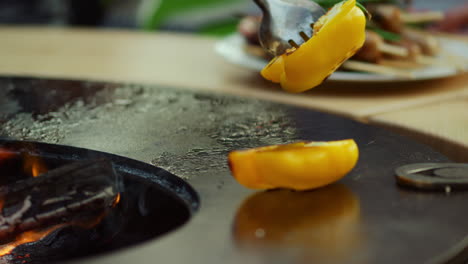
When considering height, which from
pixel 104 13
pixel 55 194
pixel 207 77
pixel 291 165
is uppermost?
pixel 291 165

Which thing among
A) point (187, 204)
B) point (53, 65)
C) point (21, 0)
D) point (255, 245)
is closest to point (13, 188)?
point (187, 204)

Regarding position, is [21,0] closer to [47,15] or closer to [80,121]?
[47,15]

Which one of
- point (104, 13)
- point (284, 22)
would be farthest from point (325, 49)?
point (104, 13)

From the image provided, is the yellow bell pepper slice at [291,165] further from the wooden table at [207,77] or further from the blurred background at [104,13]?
the blurred background at [104,13]

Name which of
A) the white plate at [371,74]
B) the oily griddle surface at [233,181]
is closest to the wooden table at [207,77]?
the white plate at [371,74]

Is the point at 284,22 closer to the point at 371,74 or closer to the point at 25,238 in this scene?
the point at 25,238

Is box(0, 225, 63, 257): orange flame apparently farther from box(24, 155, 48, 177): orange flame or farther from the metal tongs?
the metal tongs
